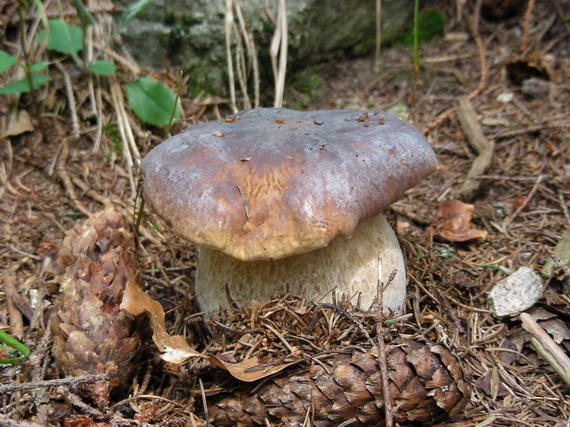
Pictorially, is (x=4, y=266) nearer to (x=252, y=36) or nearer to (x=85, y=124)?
(x=85, y=124)

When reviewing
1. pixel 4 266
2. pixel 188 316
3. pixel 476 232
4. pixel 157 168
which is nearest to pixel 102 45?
pixel 4 266

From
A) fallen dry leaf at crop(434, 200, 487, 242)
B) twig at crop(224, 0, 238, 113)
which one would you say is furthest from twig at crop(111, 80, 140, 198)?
fallen dry leaf at crop(434, 200, 487, 242)

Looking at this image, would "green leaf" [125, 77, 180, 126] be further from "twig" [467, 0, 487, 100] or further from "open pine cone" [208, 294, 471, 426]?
"twig" [467, 0, 487, 100]

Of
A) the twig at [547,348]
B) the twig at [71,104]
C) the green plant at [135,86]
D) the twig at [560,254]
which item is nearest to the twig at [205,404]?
the twig at [547,348]

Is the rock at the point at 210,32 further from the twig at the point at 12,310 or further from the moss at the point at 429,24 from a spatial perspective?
the twig at the point at 12,310

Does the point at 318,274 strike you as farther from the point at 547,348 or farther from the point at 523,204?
the point at 523,204
